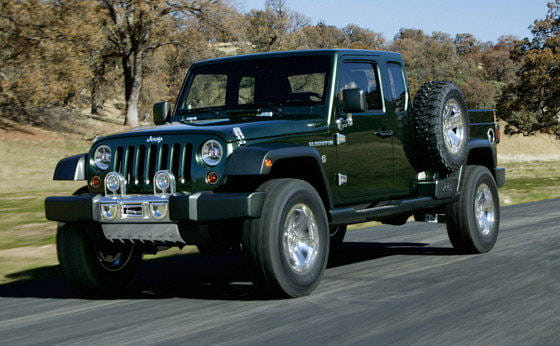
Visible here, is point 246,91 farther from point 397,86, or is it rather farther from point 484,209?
point 484,209

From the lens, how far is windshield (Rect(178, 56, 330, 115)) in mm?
7637

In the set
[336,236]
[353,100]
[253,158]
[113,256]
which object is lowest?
[336,236]

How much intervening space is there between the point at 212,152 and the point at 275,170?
73 cm

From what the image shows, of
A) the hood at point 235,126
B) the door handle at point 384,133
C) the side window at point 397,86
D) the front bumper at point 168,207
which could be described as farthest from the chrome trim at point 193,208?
the side window at point 397,86

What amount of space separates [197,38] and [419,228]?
29043mm

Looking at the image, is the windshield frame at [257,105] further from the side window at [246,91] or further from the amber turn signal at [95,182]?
the amber turn signal at [95,182]

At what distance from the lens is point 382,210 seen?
8.00 m

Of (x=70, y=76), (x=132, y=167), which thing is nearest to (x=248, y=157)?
(x=132, y=167)

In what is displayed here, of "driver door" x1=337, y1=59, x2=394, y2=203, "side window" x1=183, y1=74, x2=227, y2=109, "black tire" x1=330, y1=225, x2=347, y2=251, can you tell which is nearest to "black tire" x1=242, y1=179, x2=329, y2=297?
"driver door" x1=337, y1=59, x2=394, y2=203

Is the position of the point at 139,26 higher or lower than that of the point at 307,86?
higher

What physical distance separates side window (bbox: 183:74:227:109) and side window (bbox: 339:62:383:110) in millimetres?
1229

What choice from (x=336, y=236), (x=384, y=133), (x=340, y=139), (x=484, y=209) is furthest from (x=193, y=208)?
(x=484, y=209)

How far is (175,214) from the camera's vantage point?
20.3ft

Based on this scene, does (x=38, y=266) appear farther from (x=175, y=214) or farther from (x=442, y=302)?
(x=442, y=302)
